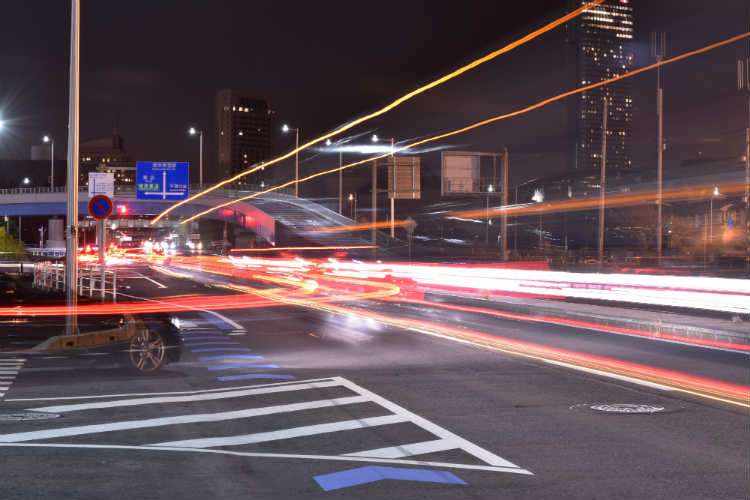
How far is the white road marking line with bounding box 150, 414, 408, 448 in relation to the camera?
7500 millimetres

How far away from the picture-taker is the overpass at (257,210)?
8250cm

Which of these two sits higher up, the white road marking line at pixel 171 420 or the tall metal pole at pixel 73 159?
the tall metal pole at pixel 73 159

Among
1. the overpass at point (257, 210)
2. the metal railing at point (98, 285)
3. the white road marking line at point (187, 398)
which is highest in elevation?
the overpass at point (257, 210)

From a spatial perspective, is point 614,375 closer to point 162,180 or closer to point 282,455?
point 282,455

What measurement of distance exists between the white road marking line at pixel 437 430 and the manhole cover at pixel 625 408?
88.8 inches

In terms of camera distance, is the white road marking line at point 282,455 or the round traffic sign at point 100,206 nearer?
the white road marking line at point 282,455

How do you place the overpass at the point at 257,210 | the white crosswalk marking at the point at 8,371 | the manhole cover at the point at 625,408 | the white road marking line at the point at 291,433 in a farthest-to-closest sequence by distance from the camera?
the overpass at the point at 257,210
the white crosswalk marking at the point at 8,371
the manhole cover at the point at 625,408
the white road marking line at the point at 291,433

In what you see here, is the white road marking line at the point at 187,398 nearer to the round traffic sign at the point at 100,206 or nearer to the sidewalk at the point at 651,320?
the sidewalk at the point at 651,320

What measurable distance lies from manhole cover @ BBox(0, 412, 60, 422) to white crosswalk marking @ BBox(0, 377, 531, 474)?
0.23 m

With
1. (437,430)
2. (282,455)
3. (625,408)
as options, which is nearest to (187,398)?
(282,455)

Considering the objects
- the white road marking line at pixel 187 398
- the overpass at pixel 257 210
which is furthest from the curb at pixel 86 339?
the overpass at pixel 257 210

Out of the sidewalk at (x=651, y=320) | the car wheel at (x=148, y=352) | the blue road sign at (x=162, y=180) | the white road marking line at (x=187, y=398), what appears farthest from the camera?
the blue road sign at (x=162, y=180)

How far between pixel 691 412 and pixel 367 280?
111 feet

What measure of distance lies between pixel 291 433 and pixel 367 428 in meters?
0.80
